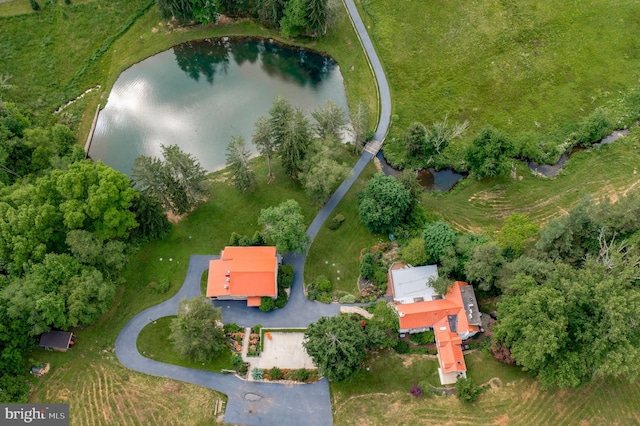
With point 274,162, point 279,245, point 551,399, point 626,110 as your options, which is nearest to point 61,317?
point 279,245

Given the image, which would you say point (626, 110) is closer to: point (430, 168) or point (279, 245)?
point (430, 168)

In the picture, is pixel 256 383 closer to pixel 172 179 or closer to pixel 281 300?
pixel 281 300

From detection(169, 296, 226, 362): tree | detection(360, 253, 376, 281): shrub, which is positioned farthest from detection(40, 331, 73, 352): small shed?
detection(360, 253, 376, 281): shrub

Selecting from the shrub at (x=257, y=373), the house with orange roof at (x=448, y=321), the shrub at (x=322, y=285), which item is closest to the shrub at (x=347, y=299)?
the shrub at (x=322, y=285)

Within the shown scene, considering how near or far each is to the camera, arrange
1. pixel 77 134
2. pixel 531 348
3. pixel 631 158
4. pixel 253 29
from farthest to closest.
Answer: pixel 253 29, pixel 77 134, pixel 631 158, pixel 531 348

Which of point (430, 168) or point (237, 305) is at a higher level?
point (430, 168)

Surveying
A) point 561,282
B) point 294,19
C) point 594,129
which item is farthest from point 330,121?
point 594,129
